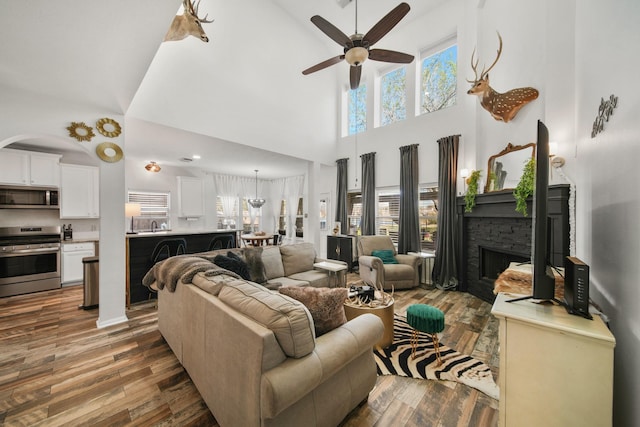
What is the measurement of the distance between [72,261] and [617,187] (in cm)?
701

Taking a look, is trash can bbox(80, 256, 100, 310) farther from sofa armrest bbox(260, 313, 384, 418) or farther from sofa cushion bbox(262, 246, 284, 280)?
sofa armrest bbox(260, 313, 384, 418)

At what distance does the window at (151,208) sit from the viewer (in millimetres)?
6207

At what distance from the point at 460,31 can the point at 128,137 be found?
6.28 m

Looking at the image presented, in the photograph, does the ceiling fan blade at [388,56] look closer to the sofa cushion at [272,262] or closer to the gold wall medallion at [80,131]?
the sofa cushion at [272,262]

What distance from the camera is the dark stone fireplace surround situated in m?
2.72

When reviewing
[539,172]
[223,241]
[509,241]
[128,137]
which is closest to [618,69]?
[539,172]

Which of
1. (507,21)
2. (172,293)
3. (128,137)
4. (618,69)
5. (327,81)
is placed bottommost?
(172,293)

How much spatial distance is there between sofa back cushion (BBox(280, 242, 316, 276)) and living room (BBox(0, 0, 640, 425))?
5.80ft

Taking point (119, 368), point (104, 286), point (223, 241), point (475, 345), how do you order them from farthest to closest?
point (223, 241) → point (104, 286) → point (475, 345) → point (119, 368)

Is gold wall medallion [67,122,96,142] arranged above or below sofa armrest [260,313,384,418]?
above

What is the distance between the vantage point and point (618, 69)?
1.28 metres

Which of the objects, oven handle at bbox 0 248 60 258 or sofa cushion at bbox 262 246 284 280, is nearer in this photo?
sofa cushion at bbox 262 246 284 280

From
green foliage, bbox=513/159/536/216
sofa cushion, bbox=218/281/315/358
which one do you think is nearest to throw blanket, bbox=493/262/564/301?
sofa cushion, bbox=218/281/315/358

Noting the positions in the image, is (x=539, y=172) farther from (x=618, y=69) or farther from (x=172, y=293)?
(x=172, y=293)
